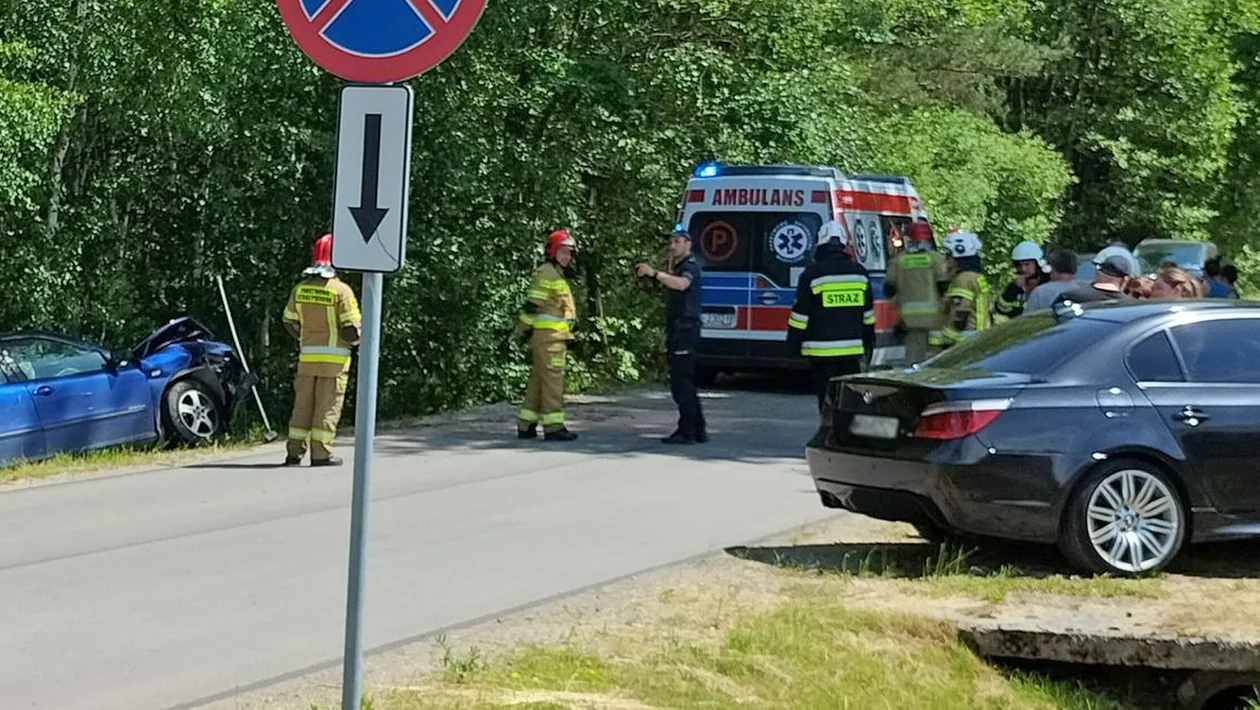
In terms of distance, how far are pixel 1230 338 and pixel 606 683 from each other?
14.4ft

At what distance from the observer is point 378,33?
17.1 feet

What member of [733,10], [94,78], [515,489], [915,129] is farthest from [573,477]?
[915,129]

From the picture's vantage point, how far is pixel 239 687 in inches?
268

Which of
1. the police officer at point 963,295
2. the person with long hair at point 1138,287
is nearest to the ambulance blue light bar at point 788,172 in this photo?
the police officer at point 963,295

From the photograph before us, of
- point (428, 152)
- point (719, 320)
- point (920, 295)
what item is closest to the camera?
point (920, 295)

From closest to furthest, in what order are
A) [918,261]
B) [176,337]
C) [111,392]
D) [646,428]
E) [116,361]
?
[111,392], [116,361], [918,261], [176,337], [646,428]

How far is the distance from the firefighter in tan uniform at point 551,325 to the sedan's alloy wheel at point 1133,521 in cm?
676

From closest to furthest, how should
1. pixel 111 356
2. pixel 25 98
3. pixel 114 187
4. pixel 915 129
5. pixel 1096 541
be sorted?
1. pixel 1096 541
2. pixel 111 356
3. pixel 25 98
4. pixel 114 187
5. pixel 915 129

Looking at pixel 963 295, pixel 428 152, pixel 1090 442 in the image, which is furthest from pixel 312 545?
pixel 428 152

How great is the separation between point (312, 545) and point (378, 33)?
5184mm

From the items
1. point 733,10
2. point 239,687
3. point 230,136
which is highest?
point 733,10

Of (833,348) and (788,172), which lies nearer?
(833,348)

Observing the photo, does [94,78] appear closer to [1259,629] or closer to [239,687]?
[239,687]

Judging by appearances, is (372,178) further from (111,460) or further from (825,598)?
(111,460)
